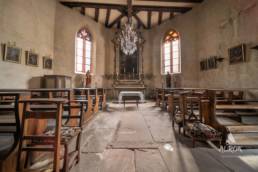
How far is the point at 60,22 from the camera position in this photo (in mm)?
7484

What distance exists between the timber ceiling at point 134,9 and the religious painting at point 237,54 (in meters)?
3.81

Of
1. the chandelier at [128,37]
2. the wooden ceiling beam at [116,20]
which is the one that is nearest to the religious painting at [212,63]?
the chandelier at [128,37]

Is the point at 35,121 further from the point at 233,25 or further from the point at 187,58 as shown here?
the point at 187,58

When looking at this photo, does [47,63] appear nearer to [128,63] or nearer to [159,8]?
[128,63]

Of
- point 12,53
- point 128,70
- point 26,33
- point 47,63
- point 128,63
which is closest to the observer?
point 12,53

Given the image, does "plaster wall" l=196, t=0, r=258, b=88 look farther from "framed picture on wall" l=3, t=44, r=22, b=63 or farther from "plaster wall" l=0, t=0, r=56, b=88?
"framed picture on wall" l=3, t=44, r=22, b=63

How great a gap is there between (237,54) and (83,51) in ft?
25.9

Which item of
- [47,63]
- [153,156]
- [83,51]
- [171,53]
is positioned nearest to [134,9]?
[171,53]

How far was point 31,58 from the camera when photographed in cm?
580

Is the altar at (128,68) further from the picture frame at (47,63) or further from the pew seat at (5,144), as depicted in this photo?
the pew seat at (5,144)

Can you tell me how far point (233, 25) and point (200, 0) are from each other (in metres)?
2.97

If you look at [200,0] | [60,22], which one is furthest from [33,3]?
[200,0]

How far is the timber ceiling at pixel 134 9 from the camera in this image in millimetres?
7621

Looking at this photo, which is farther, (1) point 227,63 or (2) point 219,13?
(2) point 219,13
